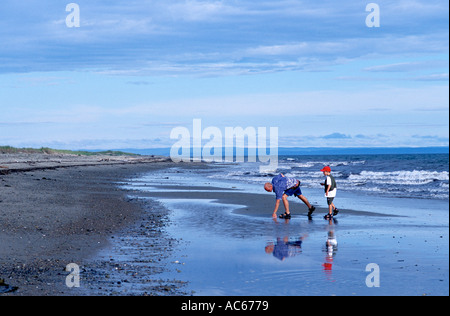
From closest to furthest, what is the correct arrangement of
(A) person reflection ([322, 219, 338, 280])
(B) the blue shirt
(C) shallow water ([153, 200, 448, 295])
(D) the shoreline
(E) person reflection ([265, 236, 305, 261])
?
(C) shallow water ([153, 200, 448, 295]), (D) the shoreline, (A) person reflection ([322, 219, 338, 280]), (E) person reflection ([265, 236, 305, 261]), (B) the blue shirt

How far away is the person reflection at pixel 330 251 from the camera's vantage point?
997 centimetres

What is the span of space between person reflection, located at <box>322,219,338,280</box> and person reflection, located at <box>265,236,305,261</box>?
24.2 inches

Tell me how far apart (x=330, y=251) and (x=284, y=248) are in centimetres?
101

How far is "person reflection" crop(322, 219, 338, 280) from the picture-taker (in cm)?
997

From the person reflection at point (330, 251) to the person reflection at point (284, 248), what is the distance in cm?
62

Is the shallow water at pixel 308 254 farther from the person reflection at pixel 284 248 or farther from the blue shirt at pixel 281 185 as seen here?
the blue shirt at pixel 281 185

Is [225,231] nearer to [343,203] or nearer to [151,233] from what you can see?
[151,233]

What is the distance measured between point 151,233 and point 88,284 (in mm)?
5716

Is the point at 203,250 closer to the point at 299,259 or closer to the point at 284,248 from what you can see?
the point at 284,248

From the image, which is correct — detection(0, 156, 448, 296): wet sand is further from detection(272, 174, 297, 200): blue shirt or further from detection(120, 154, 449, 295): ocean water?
detection(272, 174, 297, 200): blue shirt

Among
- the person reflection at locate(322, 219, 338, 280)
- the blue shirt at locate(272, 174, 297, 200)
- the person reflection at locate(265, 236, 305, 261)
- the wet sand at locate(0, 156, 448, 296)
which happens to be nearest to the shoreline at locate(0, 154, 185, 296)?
the wet sand at locate(0, 156, 448, 296)

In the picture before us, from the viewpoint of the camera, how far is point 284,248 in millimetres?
12297
